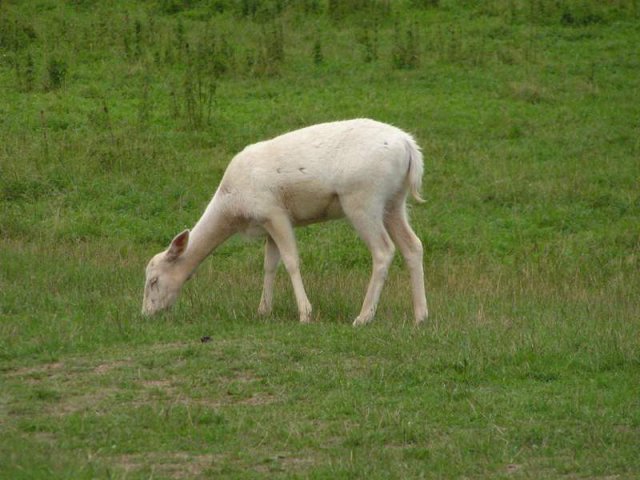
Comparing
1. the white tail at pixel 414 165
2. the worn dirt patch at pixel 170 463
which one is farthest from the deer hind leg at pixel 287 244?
the worn dirt patch at pixel 170 463

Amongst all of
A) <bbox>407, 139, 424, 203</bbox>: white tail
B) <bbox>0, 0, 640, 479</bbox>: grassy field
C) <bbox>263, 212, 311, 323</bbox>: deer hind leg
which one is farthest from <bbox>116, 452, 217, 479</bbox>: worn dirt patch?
<bbox>407, 139, 424, 203</bbox>: white tail

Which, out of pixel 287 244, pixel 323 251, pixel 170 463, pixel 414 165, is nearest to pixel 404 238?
pixel 414 165

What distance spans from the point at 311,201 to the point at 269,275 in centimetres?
80

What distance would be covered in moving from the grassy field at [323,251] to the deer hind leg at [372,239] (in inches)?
12.5

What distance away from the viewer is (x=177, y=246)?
9.47 metres

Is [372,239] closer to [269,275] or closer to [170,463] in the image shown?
[269,275]

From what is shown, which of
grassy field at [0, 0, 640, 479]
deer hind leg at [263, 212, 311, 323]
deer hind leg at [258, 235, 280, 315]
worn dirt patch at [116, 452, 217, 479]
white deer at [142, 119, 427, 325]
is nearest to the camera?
worn dirt patch at [116, 452, 217, 479]

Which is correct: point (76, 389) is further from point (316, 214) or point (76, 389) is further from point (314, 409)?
point (316, 214)

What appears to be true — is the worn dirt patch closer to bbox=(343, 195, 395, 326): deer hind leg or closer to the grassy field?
the grassy field

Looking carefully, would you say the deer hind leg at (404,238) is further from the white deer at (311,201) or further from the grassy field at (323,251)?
the grassy field at (323,251)

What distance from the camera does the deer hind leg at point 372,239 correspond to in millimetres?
8992

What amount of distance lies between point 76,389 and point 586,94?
40.0ft

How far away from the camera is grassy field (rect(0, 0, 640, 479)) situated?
615 cm

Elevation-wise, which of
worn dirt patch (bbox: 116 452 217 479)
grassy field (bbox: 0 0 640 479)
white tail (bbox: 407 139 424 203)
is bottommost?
grassy field (bbox: 0 0 640 479)
